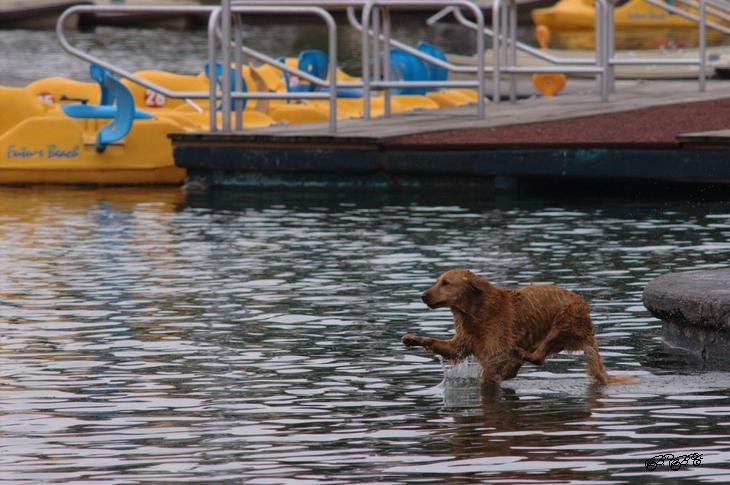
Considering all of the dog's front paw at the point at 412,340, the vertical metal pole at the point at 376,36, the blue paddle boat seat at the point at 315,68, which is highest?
→ the vertical metal pole at the point at 376,36

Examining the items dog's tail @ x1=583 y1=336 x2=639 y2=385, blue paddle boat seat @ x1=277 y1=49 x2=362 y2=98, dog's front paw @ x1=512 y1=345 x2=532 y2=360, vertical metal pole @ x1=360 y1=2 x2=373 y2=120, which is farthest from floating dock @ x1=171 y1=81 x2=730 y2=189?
dog's front paw @ x1=512 y1=345 x2=532 y2=360

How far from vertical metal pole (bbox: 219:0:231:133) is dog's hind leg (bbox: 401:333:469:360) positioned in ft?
31.9

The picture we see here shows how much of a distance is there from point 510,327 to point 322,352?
4.57 ft

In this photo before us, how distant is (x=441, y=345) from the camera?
9453mm

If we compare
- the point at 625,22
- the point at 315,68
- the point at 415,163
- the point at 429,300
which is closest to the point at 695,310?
the point at 429,300

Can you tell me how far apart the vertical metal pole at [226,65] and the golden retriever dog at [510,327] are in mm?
9746

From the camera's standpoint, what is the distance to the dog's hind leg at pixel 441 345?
30.7 feet

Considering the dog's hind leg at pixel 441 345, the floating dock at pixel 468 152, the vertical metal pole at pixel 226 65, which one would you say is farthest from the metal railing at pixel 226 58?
the dog's hind leg at pixel 441 345

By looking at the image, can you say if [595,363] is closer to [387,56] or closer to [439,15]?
[387,56]

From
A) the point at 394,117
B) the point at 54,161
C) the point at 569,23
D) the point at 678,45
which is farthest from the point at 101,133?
the point at 569,23

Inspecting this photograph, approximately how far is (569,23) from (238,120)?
133ft

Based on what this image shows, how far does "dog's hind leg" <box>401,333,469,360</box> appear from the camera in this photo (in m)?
9.37

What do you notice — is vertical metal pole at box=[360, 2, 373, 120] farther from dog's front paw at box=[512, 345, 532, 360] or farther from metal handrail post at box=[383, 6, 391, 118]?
dog's front paw at box=[512, 345, 532, 360]

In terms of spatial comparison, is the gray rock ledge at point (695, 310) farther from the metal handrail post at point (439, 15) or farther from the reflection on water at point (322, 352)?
the metal handrail post at point (439, 15)
